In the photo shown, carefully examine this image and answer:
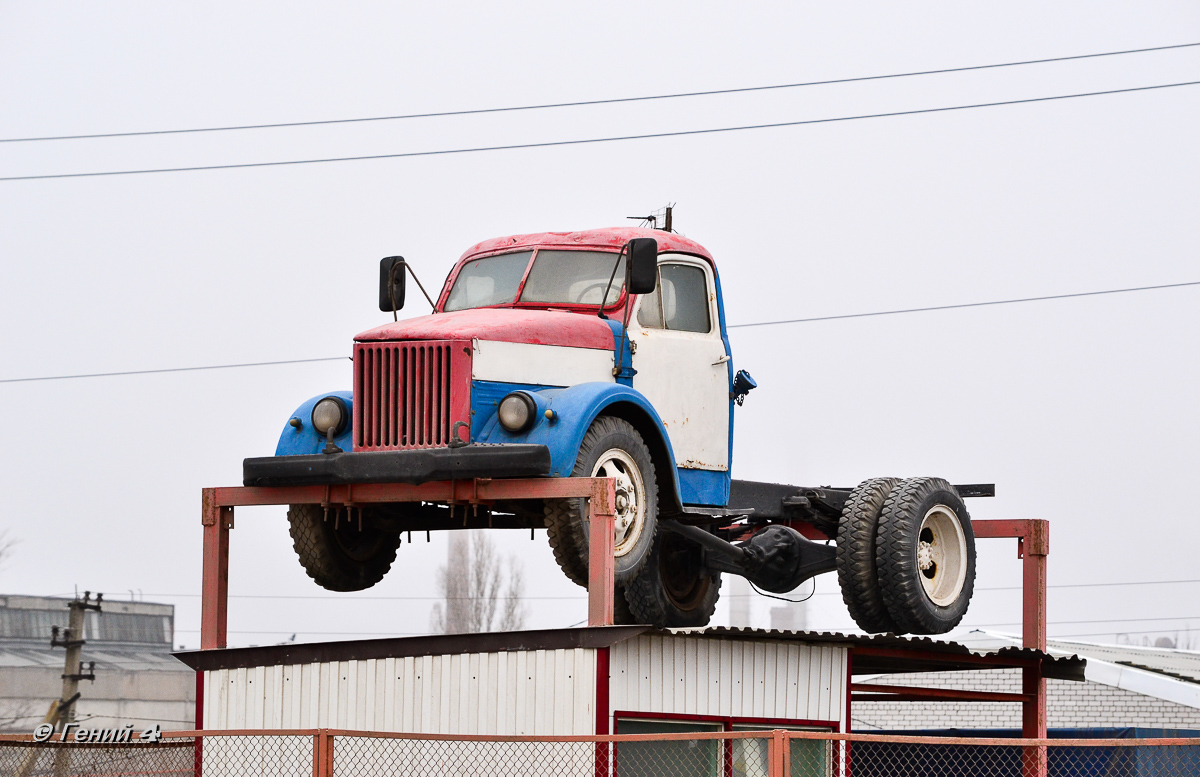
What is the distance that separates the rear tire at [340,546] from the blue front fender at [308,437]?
1.65 feet

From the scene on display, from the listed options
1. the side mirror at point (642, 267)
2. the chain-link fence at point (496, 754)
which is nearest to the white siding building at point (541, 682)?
the chain-link fence at point (496, 754)

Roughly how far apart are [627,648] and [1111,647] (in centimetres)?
2096

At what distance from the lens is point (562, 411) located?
9719mm

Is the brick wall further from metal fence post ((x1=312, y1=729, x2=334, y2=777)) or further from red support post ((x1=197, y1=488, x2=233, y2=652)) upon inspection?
metal fence post ((x1=312, y1=729, x2=334, y2=777))

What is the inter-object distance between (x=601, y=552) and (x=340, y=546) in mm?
2594

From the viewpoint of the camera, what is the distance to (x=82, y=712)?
47125 millimetres

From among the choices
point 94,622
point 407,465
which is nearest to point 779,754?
point 407,465

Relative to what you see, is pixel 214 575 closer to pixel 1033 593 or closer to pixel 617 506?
pixel 617 506

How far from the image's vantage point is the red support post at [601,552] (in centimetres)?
925

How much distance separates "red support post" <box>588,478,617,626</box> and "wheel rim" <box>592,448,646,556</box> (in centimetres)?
56

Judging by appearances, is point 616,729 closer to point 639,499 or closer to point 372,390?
point 639,499

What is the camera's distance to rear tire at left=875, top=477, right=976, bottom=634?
11742mm

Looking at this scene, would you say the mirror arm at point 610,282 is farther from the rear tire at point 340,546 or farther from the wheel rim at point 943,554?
the wheel rim at point 943,554

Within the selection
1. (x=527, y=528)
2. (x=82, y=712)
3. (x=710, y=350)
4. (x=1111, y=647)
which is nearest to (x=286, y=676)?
(x=527, y=528)
